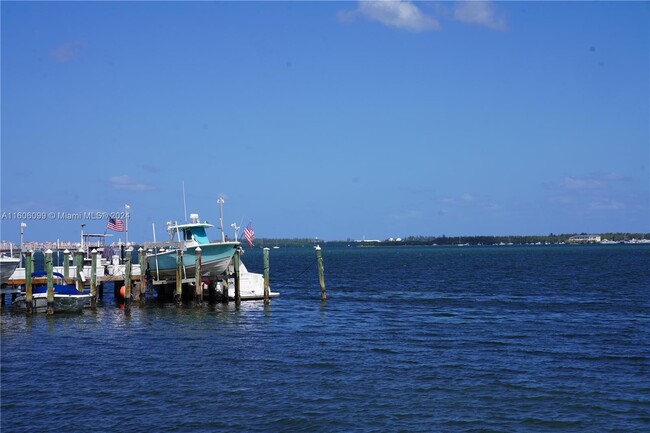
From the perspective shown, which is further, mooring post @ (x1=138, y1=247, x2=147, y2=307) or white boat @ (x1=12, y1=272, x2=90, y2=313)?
mooring post @ (x1=138, y1=247, x2=147, y2=307)

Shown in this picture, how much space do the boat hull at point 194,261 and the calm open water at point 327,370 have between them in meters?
3.02

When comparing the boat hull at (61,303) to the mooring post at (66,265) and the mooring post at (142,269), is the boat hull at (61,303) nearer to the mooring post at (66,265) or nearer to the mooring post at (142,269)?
the mooring post at (66,265)

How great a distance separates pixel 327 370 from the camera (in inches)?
910

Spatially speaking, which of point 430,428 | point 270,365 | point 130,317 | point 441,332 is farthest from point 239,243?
point 430,428

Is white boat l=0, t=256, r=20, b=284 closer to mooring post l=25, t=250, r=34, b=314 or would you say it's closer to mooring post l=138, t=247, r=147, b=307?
mooring post l=25, t=250, r=34, b=314

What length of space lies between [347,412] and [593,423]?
19.0ft

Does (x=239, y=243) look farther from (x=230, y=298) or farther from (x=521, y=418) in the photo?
(x=521, y=418)

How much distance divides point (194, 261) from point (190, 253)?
1.66 feet

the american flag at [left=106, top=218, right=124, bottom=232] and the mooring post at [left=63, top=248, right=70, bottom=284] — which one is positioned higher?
the american flag at [left=106, top=218, right=124, bottom=232]

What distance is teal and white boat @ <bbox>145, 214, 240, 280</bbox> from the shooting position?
41.4 meters

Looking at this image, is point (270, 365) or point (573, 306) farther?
point (573, 306)

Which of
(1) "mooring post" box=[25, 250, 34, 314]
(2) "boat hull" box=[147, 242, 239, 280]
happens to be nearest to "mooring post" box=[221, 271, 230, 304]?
(2) "boat hull" box=[147, 242, 239, 280]

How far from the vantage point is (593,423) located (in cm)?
1742

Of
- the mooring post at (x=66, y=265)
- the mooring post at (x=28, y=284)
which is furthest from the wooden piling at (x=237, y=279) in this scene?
the mooring post at (x=28, y=284)
